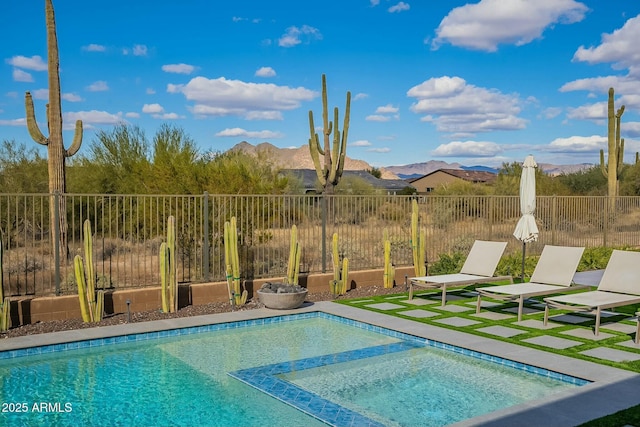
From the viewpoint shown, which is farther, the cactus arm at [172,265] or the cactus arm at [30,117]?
the cactus arm at [30,117]

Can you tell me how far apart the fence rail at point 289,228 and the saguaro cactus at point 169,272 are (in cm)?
77

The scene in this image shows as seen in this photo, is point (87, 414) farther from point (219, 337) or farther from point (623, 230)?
point (623, 230)

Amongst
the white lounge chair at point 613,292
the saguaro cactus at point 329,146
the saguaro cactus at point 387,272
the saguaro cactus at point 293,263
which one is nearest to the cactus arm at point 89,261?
the saguaro cactus at point 293,263

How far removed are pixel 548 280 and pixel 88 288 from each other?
729 cm

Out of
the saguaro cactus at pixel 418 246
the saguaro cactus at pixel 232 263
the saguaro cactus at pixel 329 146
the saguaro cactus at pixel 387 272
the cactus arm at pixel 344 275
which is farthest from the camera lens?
the saguaro cactus at pixel 329 146

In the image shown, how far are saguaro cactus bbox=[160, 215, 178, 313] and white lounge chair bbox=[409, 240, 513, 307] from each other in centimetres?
412

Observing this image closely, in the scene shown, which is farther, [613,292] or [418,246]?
[418,246]

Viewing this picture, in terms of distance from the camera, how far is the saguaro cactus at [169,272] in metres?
9.68

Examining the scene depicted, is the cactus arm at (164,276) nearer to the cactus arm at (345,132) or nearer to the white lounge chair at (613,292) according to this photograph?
the white lounge chair at (613,292)

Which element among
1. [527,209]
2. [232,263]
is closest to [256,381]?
[232,263]

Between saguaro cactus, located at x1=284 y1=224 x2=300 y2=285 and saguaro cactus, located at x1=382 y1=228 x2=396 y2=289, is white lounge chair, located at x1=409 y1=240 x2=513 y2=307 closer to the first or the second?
saguaro cactus, located at x1=382 y1=228 x2=396 y2=289

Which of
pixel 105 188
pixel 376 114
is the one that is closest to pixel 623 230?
pixel 105 188

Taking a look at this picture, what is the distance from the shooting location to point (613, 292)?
29.8ft

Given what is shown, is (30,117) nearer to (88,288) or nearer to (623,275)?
A: (88,288)
